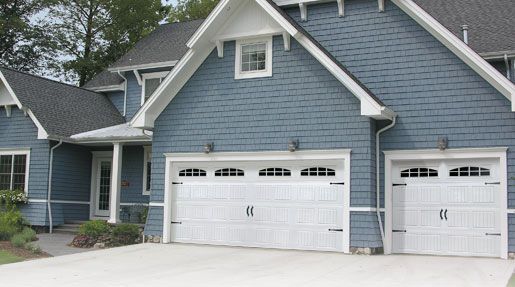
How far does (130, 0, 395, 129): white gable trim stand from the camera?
13734mm

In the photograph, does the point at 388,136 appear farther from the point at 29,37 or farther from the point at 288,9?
the point at 29,37

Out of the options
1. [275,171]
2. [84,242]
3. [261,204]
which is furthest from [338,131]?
[84,242]

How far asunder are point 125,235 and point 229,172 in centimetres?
344

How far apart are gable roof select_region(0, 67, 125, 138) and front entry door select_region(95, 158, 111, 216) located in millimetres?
1336

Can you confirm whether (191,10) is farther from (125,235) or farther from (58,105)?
(125,235)

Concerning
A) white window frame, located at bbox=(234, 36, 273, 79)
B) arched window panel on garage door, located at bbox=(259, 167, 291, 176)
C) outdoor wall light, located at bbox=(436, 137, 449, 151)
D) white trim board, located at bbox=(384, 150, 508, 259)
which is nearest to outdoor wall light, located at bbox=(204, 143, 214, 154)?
arched window panel on garage door, located at bbox=(259, 167, 291, 176)

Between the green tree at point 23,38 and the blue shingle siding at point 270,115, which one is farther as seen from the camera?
the green tree at point 23,38

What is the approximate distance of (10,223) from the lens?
1780 centimetres

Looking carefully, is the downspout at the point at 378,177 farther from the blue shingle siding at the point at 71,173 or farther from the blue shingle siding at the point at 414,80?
the blue shingle siding at the point at 71,173

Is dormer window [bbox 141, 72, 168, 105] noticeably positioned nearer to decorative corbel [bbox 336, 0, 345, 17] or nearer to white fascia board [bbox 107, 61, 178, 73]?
white fascia board [bbox 107, 61, 178, 73]

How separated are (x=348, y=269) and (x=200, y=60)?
7200mm

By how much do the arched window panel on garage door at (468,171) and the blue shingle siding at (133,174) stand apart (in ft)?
34.2

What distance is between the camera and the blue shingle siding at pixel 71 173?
2020cm

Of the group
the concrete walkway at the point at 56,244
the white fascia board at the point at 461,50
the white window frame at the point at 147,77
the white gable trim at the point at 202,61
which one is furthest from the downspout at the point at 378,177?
the white window frame at the point at 147,77
